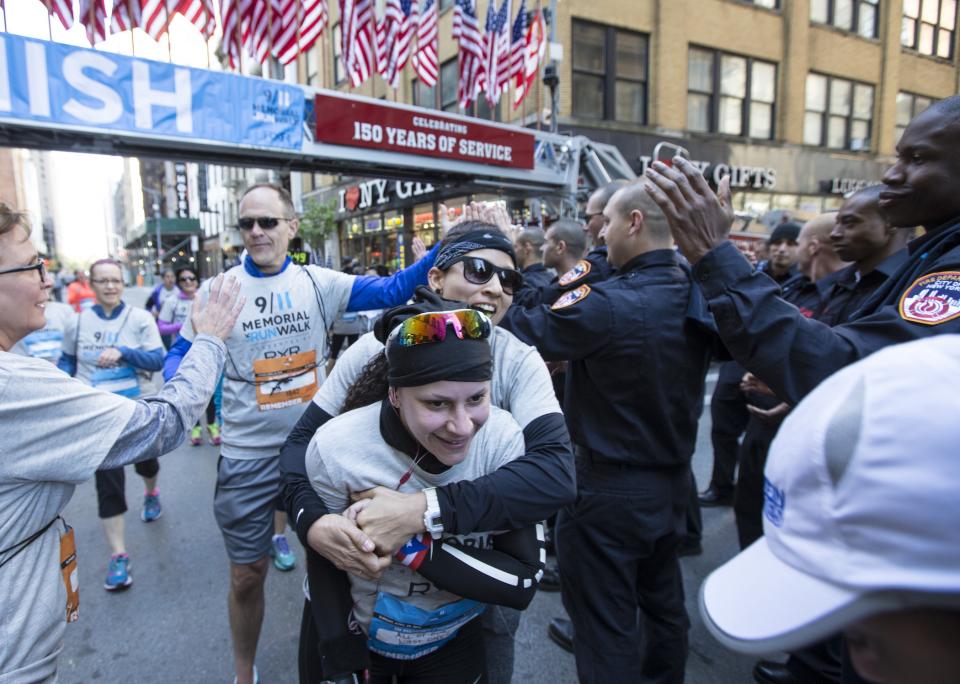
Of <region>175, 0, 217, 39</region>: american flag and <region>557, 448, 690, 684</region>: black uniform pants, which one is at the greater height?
<region>175, 0, 217, 39</region>: american flag

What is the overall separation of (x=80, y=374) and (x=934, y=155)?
5.16 m

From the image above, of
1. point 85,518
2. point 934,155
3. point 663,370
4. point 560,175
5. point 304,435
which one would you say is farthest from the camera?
point 560,175

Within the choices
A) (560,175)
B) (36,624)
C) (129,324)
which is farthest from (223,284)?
(560,175)

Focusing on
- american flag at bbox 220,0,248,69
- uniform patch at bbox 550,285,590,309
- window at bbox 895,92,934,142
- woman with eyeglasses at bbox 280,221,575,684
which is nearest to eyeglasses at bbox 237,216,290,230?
woman with eyeglasses at bbox 280,221,575,684

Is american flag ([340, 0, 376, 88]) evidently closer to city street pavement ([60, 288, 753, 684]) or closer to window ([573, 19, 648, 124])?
city street pavement ([60, 288, 753, 684])

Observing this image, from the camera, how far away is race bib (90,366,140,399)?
4156 mm

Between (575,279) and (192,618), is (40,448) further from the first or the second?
(192,618)

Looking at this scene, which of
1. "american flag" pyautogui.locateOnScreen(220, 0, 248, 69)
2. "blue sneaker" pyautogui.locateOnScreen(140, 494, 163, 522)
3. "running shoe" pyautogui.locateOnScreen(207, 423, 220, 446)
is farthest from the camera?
"american flag" pyautogui.locateOnScreen(220, 0, 248, 69)

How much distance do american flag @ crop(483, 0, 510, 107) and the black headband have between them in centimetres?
823

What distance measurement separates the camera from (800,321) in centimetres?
141

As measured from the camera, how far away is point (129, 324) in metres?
4.36

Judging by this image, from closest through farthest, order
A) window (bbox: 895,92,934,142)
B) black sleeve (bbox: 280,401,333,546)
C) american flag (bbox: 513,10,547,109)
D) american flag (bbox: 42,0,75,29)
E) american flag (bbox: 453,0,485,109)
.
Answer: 1. black sleeve (bbox: 280,401,333,546)
2. american flag (bbox: 42,0,75,29)
3. american flag (bbox: 453,0,485,109)
4. american flag (bbox: 513,10,547,109)
5. window (bbox: 895,92,934,142)

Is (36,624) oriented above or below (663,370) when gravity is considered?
below

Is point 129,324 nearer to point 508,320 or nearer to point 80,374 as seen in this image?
point 80,374
